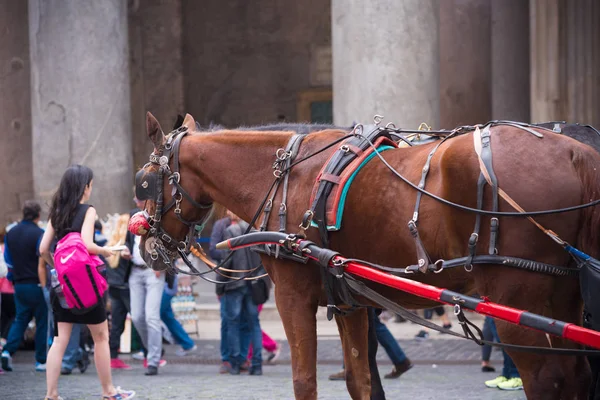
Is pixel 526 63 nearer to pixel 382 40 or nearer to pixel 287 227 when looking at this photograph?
pixel 382 40

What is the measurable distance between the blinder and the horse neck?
22 centimetres

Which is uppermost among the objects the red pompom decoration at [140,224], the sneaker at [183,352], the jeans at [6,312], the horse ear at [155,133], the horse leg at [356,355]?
the horse ear at [155,133]

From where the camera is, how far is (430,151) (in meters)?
4.88

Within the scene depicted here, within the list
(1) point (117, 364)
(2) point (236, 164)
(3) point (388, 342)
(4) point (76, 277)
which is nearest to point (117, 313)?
(1) point (117, 364)

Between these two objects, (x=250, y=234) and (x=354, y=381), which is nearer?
(x=250, y=234)

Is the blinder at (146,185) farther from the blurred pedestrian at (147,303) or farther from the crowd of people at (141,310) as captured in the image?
the blurred pedestrian at (147,303)

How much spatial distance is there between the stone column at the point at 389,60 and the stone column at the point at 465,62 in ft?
15.2

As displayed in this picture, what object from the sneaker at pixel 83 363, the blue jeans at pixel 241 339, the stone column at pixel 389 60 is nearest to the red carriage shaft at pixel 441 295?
the blue jeans at pixel 241 339

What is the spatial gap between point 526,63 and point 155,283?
9009 mm

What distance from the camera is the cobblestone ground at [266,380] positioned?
8633 millimetres

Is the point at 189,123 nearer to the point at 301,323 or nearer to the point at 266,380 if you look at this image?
the point at 301,323

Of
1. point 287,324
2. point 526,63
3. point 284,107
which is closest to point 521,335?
point 287,324

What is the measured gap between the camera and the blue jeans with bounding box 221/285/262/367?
10180 mm

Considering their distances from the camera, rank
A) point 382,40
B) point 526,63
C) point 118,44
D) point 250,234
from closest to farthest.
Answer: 1. point 250,234
2. point 382,40
3. point 118,44
4. point 526,63
